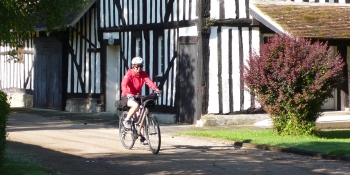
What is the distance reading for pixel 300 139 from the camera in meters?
15.6

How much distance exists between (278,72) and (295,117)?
3.39 ft

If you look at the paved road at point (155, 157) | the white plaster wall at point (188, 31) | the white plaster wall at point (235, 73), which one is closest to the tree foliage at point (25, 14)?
the paved road at point (155, 157)

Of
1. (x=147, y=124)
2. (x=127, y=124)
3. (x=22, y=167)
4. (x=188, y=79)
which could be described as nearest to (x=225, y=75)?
(x=188, y=79)

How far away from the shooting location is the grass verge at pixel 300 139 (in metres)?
13.9

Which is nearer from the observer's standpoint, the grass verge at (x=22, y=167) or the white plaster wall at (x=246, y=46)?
the grass verge at (x=22, y=167)

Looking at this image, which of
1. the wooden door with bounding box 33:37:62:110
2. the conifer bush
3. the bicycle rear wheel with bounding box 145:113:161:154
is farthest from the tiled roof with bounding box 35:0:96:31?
the bicycle rear wheel with bounding box 145:113:161:154

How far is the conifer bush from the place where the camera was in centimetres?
1588

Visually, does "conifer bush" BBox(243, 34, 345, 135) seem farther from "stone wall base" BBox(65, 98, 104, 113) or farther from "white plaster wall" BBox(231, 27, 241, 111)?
"stone wall base" BBox(65, 98, 104, 113)

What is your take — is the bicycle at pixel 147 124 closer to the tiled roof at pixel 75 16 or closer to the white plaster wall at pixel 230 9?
the white plaster wall at pixel 230 9

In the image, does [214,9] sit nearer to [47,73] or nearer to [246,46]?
[246,46]

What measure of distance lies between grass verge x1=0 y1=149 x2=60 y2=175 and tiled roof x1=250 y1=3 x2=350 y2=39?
895cm

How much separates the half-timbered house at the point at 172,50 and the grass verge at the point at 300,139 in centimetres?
263

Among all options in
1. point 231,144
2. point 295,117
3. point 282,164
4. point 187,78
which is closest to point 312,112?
point 295,117

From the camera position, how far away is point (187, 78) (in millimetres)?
21234
